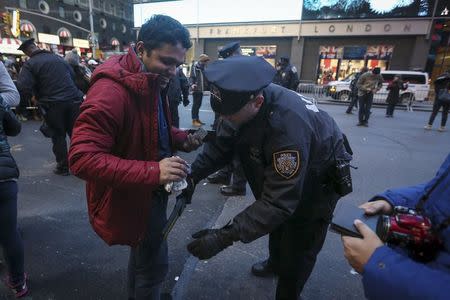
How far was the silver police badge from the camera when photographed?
1353 millimetres

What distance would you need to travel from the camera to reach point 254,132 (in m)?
1.46

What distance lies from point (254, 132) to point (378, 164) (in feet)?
15.6

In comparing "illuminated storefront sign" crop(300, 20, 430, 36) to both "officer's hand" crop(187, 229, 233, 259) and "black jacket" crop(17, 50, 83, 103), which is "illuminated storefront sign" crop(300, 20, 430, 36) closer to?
"black jacket" crop(17, 50, 83, 103)

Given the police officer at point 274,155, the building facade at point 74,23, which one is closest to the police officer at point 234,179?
the police officer at point 274,155

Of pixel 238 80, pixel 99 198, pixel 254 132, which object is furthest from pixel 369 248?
pixel 99 198

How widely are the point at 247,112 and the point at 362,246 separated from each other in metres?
0.74

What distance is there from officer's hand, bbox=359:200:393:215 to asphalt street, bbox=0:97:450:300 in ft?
0.40

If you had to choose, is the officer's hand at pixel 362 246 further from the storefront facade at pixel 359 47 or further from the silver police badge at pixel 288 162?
the storefront facade at pixel 359 47

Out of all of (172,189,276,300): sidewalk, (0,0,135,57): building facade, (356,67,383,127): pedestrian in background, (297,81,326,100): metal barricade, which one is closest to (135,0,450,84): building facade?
(297,81,326,100): metal barricade

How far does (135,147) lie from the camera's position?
1.50 m

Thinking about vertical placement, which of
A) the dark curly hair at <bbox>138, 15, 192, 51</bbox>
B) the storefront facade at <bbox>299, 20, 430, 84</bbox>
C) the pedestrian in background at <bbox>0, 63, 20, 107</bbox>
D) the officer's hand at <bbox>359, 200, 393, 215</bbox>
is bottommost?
the officer's hand at <bbox>359, 200, 393, 215</bbox>

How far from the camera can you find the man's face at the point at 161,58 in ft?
4.96

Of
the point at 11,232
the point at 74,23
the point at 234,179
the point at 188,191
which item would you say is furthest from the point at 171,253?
the point at 74,23

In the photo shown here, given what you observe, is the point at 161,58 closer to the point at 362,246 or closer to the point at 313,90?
the point at 362,246
